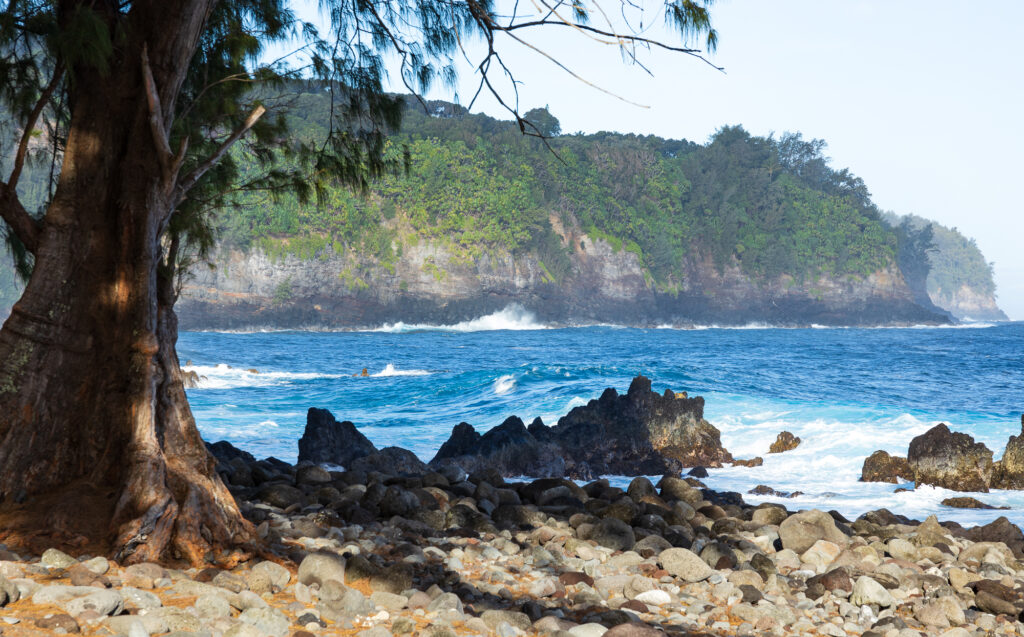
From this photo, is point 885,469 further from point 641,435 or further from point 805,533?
point 805,533

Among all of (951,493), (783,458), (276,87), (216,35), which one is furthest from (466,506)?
(783,458)

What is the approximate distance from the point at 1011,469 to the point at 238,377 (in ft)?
65.1

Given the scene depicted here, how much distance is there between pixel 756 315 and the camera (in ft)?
241

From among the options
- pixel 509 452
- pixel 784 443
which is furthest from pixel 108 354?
pixel 784 443

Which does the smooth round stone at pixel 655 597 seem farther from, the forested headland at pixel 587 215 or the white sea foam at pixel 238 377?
the forested headland at pixel 587 215

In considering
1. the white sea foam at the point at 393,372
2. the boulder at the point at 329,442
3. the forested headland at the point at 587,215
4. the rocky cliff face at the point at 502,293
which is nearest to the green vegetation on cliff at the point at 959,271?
the forested headland at the point at 587,215

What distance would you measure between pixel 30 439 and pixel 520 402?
1422cm

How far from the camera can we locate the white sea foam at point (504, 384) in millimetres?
19423

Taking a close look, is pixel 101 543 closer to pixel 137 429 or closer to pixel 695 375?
pixel 137 429

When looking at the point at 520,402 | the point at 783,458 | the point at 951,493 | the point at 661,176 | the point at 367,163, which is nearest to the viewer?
the point at 367,163

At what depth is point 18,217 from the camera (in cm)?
364

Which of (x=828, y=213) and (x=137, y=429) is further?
(x=828, y=213)

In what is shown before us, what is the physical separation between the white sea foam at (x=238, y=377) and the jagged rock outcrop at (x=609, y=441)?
40.0 ft

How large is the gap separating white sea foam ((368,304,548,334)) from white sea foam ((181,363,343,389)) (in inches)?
1300
